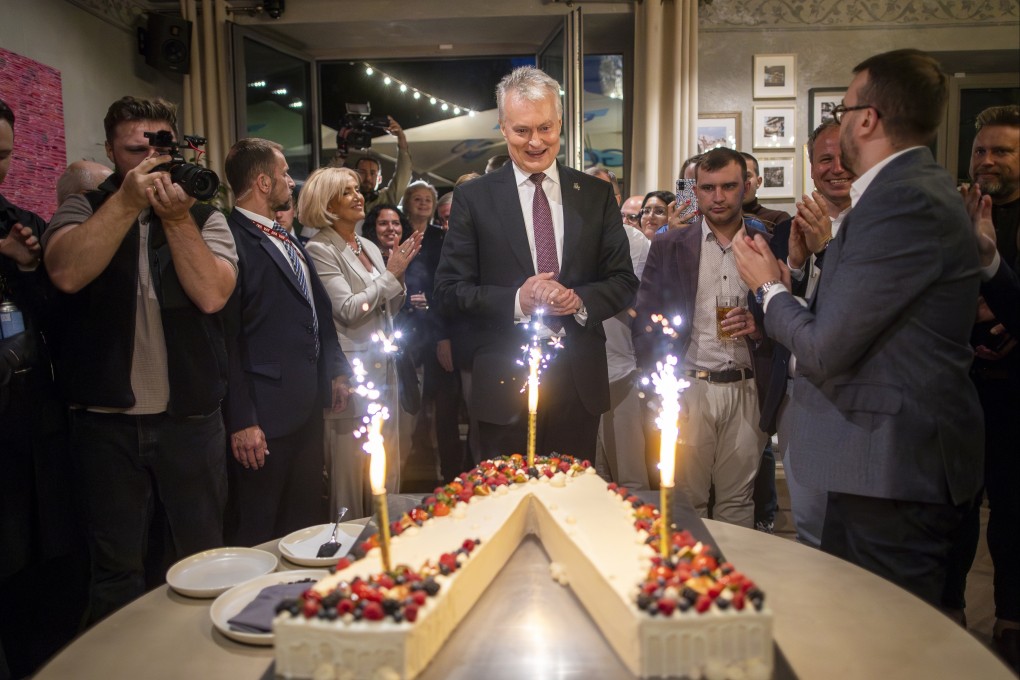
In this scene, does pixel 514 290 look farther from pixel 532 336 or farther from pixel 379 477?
pixel 379 477

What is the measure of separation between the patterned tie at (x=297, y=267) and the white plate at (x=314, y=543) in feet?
3.38

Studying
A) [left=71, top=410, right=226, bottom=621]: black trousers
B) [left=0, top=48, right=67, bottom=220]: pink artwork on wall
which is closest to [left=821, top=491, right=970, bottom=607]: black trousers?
[left=71, top=410, right=226, bottom=621]: black trousers

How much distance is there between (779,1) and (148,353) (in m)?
4.89

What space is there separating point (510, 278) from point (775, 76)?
3855 mm

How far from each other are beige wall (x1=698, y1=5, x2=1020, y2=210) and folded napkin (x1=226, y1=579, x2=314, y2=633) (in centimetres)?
486

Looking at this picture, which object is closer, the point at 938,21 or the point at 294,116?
the point at 938,21

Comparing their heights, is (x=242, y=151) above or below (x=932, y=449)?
above

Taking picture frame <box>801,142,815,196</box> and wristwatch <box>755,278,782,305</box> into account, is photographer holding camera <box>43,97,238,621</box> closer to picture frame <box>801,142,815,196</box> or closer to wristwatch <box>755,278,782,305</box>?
wristwatch <box>755,278,782,305</box>

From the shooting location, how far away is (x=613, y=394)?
3.39 m

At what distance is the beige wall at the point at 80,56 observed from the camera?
392 cm

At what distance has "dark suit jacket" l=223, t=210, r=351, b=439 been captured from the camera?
7.75 feet

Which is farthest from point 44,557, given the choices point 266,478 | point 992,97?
point 992,97

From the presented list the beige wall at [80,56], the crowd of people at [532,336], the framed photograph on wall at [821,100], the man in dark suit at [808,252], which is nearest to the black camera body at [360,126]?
the beige wall at [80,56]

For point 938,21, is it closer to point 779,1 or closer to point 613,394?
point 779,1
